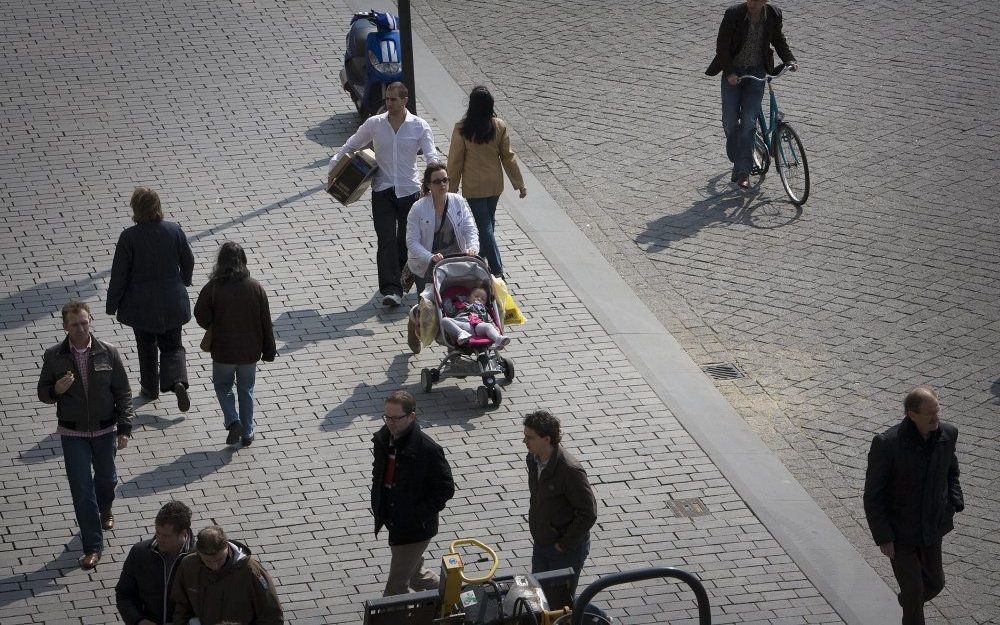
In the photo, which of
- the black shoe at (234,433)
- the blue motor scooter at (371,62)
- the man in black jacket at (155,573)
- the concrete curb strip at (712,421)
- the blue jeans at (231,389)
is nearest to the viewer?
the man in black jacket at (155,573)

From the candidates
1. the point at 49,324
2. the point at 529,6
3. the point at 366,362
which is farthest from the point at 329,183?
the point at 529,6

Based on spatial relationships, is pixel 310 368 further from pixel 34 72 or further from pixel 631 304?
pixel 34 72

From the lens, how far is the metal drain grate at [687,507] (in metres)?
9.87

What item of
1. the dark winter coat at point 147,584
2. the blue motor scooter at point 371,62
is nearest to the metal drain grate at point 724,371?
the blue motor scooter at point 371,62

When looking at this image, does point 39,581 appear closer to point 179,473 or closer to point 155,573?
point 179,473

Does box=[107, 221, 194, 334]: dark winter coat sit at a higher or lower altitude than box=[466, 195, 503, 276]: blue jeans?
higher

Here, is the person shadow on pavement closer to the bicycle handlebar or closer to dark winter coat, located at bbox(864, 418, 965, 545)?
dark winter coat, located at bbox(864, 418, 965, 545)

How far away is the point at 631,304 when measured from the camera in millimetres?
12852

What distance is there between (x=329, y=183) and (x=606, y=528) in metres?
4.64

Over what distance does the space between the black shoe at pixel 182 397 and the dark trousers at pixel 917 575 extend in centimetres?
537

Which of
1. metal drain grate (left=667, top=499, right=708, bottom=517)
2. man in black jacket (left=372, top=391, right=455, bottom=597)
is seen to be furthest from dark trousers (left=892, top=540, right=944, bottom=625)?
man in black jacket (left=372, top=391, right=455, bottom=597)

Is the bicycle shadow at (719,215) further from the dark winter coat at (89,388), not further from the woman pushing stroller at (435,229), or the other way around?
the dark winter coat at (89,388)

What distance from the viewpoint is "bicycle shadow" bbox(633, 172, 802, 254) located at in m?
14.1

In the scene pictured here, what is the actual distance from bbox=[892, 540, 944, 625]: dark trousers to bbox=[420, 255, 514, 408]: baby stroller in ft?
12.3
